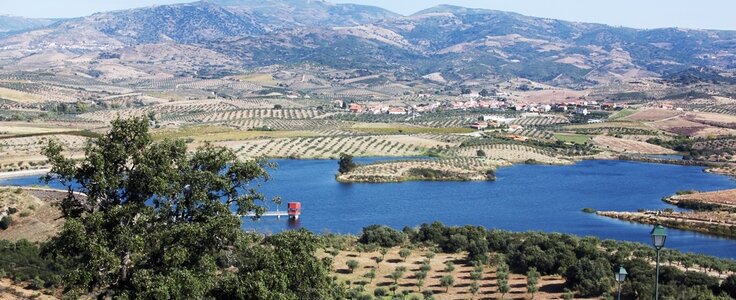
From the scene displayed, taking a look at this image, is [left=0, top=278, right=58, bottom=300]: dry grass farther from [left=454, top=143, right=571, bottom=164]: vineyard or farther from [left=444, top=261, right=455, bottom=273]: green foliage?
[left=454, top=143, right=571, bottom=164]: vineyard

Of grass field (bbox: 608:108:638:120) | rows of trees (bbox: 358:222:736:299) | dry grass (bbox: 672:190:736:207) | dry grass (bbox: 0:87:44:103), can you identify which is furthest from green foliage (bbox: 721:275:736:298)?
dry grass (bbox: 0:87:44:103)

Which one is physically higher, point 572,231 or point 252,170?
point 252,170

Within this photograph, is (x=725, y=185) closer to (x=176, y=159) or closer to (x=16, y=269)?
(x=16, y=269)

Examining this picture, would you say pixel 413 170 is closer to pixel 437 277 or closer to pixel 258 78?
pixel 437 277

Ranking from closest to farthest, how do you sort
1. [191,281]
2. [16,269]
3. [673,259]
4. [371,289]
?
[191,281], [16,269], [371,289], [673,259]

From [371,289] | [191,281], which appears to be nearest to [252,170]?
[191,281]

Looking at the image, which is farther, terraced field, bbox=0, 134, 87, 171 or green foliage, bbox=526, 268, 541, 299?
terraced field, bbox=0, 134, 87, 171
